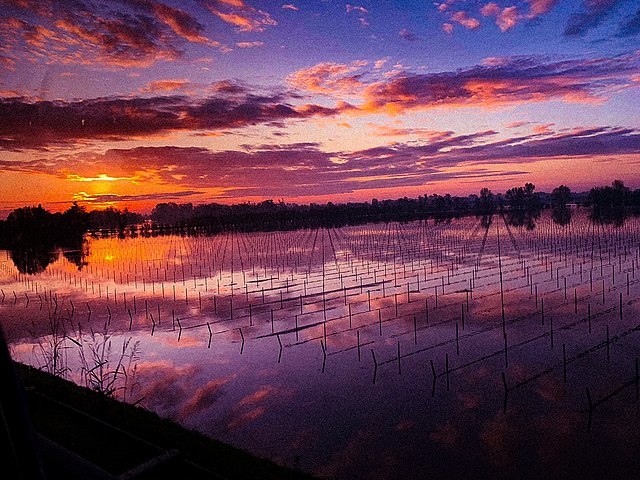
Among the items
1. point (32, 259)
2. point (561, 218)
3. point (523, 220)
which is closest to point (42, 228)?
point (32, 259)

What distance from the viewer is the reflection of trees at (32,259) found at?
40.9m

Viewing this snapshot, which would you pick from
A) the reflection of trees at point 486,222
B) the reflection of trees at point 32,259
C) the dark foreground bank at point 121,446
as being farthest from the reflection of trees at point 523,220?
the dark foreground bank at point 121,446

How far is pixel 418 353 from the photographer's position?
51.4ft

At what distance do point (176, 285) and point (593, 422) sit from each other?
2458 centimetres

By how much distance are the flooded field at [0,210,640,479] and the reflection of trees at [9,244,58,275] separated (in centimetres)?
1056

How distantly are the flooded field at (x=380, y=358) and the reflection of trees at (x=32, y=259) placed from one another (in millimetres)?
10558

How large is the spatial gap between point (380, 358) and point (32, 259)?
45590 millimetres

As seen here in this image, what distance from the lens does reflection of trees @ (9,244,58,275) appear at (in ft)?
134

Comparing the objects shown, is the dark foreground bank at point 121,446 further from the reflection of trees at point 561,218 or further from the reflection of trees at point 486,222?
the reflection of trees at point 561,218

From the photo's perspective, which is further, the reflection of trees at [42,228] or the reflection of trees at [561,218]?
the reflection of trees at [42,228]

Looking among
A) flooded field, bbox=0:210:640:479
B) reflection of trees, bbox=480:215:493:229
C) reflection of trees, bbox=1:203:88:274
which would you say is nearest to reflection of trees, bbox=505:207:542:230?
reflection of trees, bbox=480:215:493:229

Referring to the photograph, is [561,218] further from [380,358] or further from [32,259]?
[380,358]

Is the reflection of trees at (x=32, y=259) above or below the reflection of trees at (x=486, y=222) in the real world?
above

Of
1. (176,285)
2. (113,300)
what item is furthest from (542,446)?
(176,285)
